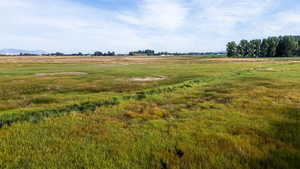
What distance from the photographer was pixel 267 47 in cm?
11688

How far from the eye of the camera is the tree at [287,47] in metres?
110

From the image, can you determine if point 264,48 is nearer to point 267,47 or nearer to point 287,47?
point 267,47

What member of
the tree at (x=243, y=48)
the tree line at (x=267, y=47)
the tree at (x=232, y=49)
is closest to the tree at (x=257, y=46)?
the tree line at (x=267, y=47)

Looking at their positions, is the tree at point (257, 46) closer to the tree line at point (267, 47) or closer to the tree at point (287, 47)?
the tree line at point (267, 47)

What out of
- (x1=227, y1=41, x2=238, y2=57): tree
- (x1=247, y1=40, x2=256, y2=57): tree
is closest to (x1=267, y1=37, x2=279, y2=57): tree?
(x1=247, y1=40, x2=256, y2=57): tree

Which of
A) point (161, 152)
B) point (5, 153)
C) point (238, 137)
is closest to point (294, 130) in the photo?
point (238, 137)

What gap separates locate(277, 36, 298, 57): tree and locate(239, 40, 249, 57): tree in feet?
60.4

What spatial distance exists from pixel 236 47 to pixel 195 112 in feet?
434

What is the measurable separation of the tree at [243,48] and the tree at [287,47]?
725 inches

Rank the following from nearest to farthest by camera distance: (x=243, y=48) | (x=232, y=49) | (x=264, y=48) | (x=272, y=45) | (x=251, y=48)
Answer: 1. (x=272, y=45)
2. (x=264, y=48)
3. (x=251, y=48)
4. (x=232, y=49)
5. (x=243, y=48)

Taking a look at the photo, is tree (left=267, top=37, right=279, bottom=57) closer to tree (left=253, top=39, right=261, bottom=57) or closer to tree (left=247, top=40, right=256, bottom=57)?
tree (left=253, top=39, right=261, bottom=57)

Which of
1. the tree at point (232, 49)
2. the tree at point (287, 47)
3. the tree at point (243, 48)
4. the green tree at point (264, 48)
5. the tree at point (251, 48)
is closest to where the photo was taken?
the tree at point (287, 47)

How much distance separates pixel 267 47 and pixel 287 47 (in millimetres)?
10456

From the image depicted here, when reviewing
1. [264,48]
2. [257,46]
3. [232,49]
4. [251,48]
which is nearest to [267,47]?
[264,48]
